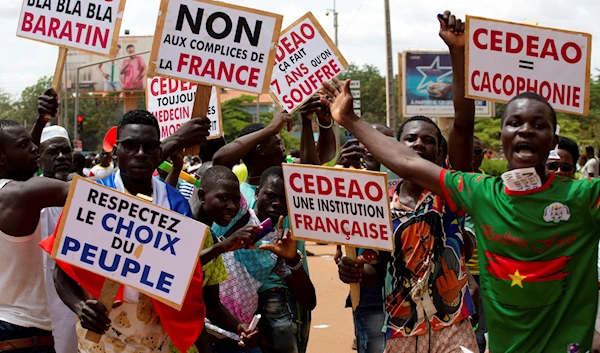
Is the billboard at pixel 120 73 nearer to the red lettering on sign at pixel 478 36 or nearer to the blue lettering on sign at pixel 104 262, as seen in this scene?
the red lettering on sign at pixel 478 36

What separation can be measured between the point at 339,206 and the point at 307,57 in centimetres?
296

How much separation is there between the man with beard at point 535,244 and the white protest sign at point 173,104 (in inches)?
142

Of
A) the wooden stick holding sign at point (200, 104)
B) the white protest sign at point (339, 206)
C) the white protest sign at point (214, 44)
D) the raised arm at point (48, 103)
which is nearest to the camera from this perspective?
the white protest sign at point (339, 206)

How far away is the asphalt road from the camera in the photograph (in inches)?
339

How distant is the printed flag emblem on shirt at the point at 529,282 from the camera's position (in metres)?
3.51

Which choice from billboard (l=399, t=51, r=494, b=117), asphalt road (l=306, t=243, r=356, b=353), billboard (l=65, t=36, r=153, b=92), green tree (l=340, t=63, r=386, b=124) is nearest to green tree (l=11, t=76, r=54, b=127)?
billboard (l=65, t=36, r=153, b=92)

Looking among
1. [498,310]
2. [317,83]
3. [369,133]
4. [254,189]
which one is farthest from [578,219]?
[317,83]

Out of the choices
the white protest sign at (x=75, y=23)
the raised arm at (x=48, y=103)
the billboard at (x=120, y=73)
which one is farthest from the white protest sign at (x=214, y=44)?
the billboard at (x=120, y=73)

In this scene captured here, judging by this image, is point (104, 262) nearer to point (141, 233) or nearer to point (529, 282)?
point (141, 233)

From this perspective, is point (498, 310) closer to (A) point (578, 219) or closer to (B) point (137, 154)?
(A) point (578, 219)

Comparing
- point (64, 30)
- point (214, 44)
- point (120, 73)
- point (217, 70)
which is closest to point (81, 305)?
point (217, 70)

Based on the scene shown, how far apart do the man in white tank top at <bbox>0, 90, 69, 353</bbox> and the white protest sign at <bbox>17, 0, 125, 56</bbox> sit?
4.89 feet

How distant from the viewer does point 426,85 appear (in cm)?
2836

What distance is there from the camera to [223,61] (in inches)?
212
